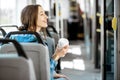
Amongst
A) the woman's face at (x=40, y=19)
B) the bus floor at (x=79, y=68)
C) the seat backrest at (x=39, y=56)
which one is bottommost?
the bus floor at (x=79, y=68)

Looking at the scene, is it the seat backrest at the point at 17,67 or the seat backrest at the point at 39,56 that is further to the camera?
the seat backrest at the point at 39,56

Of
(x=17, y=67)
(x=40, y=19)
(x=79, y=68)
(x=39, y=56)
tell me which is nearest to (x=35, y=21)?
(x=40, y=19)

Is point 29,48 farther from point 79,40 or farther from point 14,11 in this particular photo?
point 79,40

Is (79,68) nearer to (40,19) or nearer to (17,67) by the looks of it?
(40,19)

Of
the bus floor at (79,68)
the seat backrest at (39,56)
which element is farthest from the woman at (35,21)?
the bus floor at (79,68)

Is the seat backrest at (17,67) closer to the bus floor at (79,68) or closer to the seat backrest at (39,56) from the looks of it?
the seat backrest at (39,56)

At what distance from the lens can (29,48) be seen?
285cm

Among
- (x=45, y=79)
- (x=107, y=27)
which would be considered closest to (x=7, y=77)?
(x=45, y=79)

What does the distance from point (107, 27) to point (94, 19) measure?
1.83 m

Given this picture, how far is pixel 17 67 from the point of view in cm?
227

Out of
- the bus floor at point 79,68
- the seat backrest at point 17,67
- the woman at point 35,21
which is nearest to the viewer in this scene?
the seat backrest at point 17,67

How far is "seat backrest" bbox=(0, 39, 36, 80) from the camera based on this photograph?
224cm

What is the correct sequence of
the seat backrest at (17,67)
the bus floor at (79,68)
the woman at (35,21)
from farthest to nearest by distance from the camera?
the bus floor at (79,68) → the woman at (35,21) → the seat backrest at (17,67)

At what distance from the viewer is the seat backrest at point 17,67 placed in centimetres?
224
